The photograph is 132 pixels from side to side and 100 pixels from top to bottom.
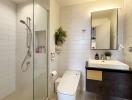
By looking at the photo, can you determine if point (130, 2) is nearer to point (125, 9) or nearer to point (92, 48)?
point (125, 9)

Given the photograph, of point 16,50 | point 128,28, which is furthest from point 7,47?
point 128,28

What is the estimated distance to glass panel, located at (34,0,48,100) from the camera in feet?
7.72

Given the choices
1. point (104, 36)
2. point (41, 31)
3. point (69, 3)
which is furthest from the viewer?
point (69, 3)

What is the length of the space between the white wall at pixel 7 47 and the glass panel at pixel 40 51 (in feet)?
2.04

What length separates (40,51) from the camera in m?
2.44

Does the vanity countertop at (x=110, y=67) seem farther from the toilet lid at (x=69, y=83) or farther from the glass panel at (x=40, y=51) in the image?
the glass panel at (x=40, y=51)

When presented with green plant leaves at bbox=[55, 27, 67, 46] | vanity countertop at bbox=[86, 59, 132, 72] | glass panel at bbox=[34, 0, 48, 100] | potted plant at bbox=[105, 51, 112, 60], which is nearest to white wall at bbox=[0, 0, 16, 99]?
glass panel at bbox=[34, 0, 48, 100]

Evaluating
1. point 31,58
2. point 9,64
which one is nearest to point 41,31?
point 31,58

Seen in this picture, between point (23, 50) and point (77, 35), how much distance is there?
1461 millimetres

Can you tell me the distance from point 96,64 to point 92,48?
687 mm

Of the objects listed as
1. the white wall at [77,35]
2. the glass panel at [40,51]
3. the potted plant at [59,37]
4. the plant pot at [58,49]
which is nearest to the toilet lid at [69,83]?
the white wall at [77,35]

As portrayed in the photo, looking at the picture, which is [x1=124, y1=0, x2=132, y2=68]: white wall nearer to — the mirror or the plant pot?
the mirror

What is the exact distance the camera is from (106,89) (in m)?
2.12

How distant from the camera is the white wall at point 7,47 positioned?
7.53 feet
